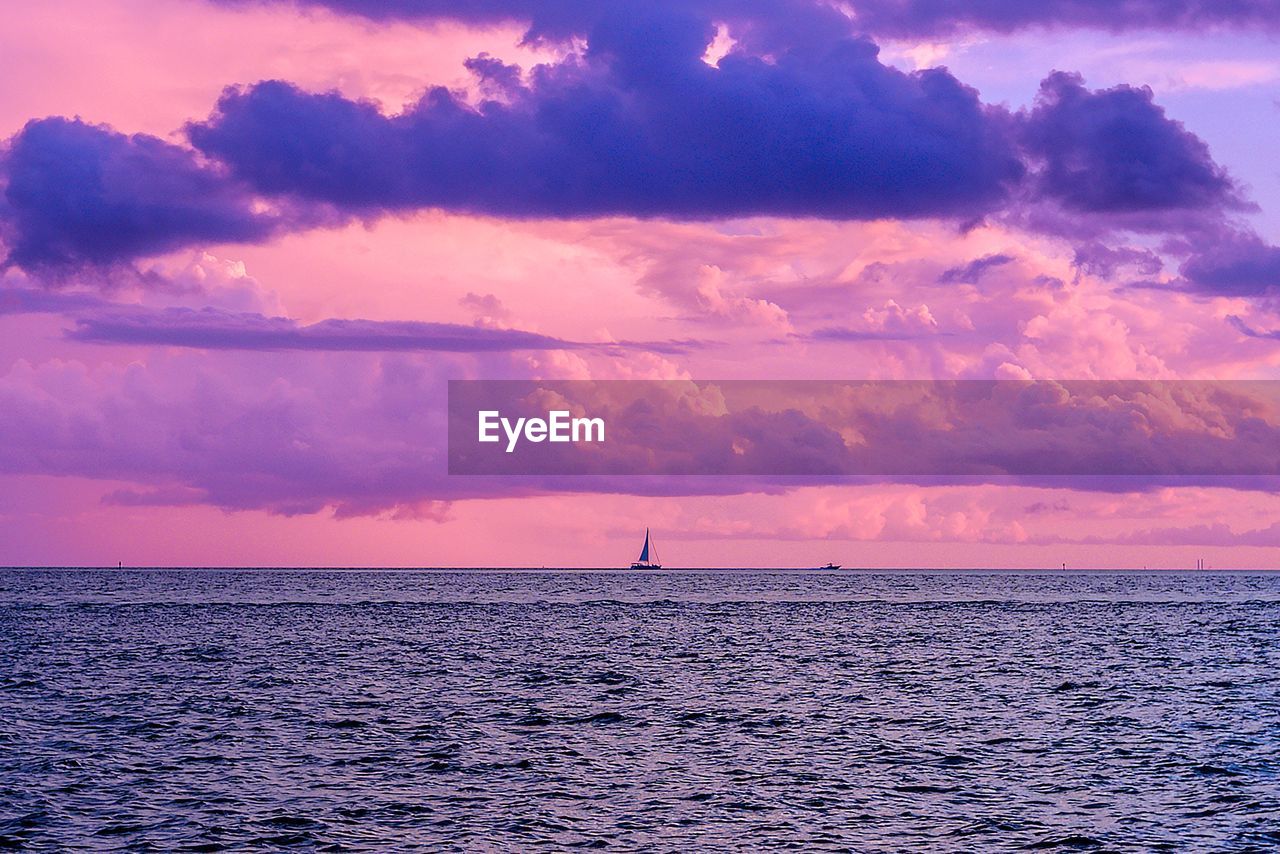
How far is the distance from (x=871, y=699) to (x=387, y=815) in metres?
37.9

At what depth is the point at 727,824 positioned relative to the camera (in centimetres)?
4112

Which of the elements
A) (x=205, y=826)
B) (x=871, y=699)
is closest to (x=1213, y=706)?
(x=871, y=699)

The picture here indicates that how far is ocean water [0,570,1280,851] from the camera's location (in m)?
40.3

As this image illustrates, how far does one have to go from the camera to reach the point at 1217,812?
42.9 m

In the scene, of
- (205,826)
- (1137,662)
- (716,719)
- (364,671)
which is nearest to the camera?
(205,826)

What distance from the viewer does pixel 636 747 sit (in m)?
55.6

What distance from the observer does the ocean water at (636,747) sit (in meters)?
40.3

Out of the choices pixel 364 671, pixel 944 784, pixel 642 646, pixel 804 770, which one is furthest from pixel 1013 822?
pixel 642 646

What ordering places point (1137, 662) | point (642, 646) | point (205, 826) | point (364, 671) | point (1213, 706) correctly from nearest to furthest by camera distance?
point (205, 826)
point (1213, 706)
point (364, 671)
point (1137, 662)
point (642, 646)

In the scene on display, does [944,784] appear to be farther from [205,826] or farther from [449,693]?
[449,693]

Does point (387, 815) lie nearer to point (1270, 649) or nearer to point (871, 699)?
Result: point (871, 699)

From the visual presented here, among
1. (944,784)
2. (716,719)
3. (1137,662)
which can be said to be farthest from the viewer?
(1137,662)

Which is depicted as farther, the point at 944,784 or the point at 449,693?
the point at 449,693

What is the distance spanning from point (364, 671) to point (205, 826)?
4893 centimetres
